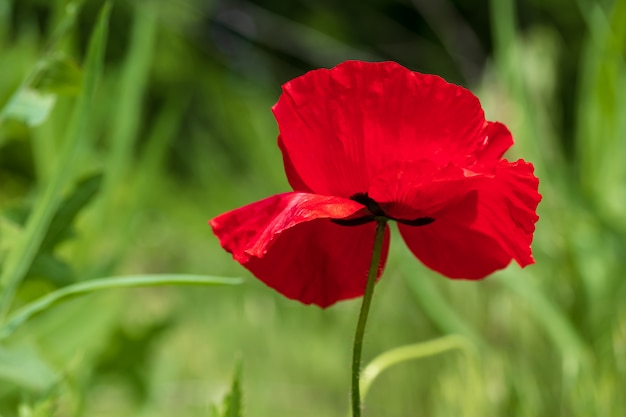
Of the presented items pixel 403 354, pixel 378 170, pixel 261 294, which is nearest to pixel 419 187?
pixel 378 170

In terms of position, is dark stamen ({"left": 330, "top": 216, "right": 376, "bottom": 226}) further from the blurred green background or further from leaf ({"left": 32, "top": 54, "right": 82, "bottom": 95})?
leaf ({"left": 32, "top": 54, "right": 82, "bottom": 95})

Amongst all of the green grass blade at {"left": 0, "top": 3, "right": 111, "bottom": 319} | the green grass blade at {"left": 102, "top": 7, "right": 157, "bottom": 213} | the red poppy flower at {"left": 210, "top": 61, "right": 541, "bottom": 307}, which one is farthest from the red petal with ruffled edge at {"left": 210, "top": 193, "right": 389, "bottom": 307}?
the green grass blade at {"left": 102, "top": 7, "right": 157, "bottom": 213}

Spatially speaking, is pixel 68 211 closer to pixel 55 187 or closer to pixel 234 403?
pixel 55 187

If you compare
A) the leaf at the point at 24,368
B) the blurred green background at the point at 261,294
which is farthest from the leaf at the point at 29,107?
the leaf at the point at 24,368

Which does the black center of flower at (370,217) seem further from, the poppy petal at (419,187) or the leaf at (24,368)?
the leaf at (24,368)

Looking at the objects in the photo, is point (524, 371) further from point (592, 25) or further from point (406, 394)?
point (592, 25)

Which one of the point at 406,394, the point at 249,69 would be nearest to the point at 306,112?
the point at 406,394

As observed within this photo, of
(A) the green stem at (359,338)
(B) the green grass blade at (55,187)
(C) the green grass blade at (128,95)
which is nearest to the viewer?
(A) the green stem at (359,338)
